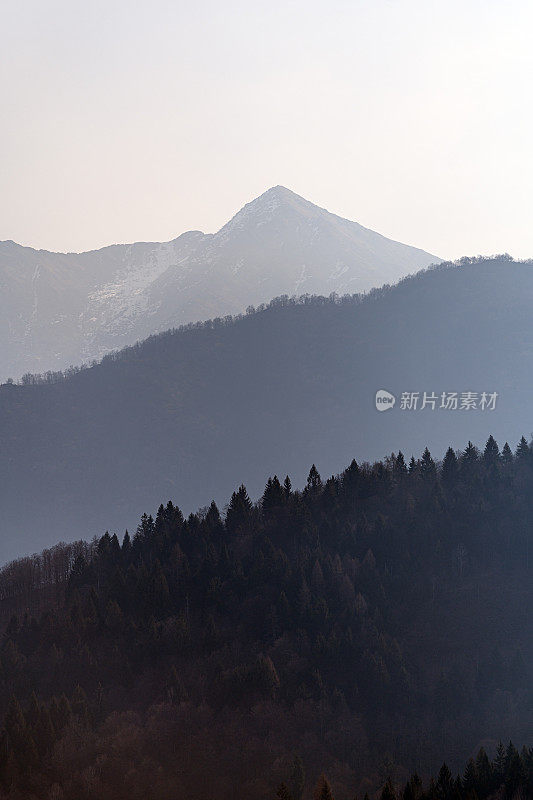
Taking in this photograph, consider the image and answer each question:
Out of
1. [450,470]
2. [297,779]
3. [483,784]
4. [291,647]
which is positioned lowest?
[297,779]

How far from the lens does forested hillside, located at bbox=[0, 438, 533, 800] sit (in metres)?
106

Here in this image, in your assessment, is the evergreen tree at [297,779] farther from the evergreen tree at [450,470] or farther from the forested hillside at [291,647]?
the evergreen tree at [450,470]

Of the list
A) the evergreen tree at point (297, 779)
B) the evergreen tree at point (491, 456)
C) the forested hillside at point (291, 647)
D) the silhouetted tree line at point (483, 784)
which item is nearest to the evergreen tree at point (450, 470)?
the forested hillside at point (291, 647)

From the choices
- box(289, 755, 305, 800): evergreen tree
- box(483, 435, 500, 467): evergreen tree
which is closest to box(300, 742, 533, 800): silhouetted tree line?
box(289, 755, 305, 800): evergreen tree

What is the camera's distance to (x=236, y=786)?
10338 centimetres

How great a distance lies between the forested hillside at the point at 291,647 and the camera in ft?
349

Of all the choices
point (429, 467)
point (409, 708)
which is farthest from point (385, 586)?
point (429, 467)

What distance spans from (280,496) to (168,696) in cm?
4863

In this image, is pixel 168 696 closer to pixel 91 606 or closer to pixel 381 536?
pixel 91 606

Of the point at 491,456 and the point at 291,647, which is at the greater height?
the point at 491,456

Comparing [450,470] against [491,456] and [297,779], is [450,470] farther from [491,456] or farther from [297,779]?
[297,779]

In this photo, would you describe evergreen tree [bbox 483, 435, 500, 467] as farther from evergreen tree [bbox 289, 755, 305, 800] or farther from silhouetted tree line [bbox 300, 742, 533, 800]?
silhouetted tree line [bbox 300, 742, 533, 800]

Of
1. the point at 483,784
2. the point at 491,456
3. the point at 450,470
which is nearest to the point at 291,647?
the point at 483,784

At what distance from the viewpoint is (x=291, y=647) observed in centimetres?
12569
